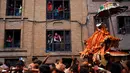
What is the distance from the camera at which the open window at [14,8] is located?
23.7 meters

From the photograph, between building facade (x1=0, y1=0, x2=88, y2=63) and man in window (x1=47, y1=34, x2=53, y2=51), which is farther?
man in window (x1=47, y1=34, x2=53, y2=51)

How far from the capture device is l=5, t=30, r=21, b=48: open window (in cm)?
2300

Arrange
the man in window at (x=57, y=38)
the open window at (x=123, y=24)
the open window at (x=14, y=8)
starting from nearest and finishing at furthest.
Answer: the open window at (x=123, y=24), the man in window at (x=57, y=38), the open window at (x=14, y=8)

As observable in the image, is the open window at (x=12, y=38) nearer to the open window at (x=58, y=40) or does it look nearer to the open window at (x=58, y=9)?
the open window at (x=58, y=40)

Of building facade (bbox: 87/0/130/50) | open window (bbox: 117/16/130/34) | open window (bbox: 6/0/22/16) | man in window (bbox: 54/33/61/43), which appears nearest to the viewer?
building facade (bbox: 87/0/130/50)

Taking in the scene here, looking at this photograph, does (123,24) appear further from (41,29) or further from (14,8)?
(14,8)

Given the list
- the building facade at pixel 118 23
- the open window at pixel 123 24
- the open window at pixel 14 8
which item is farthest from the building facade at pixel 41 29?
the open window at pixel 123 24

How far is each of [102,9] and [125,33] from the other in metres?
12.2

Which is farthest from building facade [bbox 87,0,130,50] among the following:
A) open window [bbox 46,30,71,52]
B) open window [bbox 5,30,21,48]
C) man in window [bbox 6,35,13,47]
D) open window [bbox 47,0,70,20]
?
man in window [bbox 6,35,13,47]

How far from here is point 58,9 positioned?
24.0 metres

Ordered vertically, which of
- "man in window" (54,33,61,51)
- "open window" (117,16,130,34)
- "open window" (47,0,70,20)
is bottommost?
"man in window" (54,33,61,51)

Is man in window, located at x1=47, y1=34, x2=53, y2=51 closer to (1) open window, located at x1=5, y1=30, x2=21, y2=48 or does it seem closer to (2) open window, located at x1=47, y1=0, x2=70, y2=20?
(2) open window, located at x1=47, y1=0, x2=70, y2=20

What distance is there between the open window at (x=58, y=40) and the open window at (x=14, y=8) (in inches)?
130

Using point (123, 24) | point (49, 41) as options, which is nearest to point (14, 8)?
point (49, 41)
